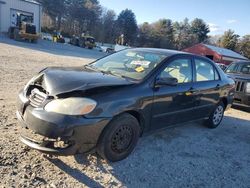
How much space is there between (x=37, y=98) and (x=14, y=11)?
3515 centimetres

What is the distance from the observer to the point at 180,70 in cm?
508

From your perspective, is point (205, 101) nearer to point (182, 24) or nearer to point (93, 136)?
point (93, 136)

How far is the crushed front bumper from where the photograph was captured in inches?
131

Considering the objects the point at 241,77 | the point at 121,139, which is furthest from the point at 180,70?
the point at 241,77

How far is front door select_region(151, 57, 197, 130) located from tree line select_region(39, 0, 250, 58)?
5660 centimetres

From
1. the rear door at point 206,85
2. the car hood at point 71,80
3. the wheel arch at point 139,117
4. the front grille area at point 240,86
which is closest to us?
the car hood at point 71,80

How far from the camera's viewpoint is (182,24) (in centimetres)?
8725

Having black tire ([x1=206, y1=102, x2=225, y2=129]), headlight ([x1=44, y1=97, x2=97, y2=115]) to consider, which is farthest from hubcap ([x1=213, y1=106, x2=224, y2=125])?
headlight ([x1=44, y1=97, x2=97, y2=115])

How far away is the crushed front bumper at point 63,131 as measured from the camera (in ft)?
10.9

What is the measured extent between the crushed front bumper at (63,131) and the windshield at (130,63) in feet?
3.95

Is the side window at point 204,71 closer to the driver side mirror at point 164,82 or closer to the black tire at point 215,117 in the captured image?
the black tire at point 215,117

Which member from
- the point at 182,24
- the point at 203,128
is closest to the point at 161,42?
the point at 182,24

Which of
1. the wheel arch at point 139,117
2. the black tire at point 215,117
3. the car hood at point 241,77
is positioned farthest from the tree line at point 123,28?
the wheel arch at point 139,117

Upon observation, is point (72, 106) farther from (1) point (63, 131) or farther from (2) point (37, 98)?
(2) point (37, 98)
